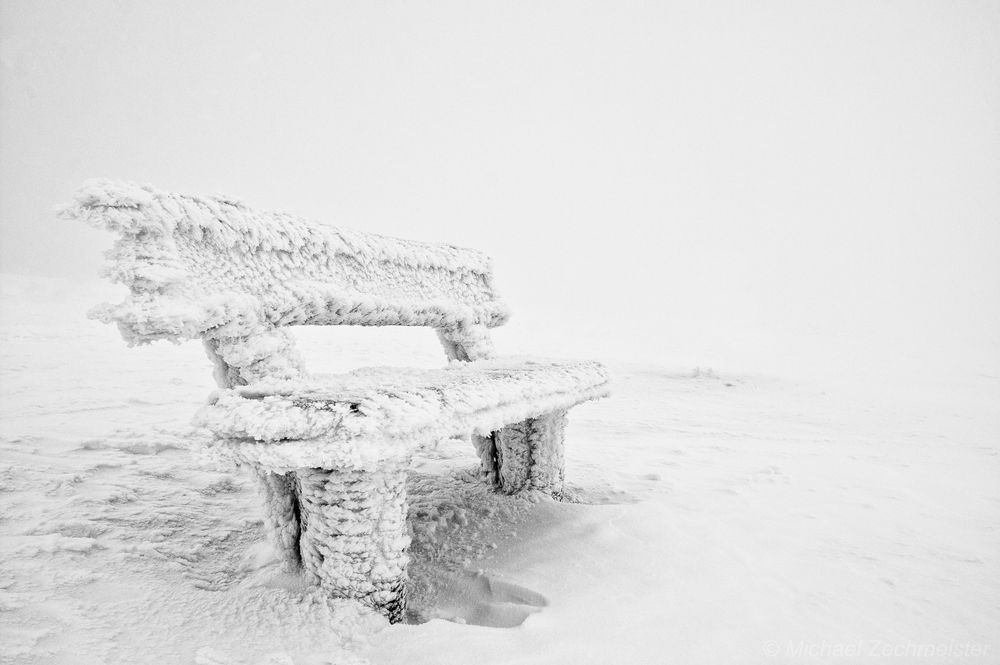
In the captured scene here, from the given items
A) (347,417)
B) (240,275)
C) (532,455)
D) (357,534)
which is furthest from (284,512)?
(532,455)

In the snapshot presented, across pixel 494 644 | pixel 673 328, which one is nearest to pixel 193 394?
pixel 494 644

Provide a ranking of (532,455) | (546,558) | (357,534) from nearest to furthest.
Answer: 1. (357,534)
2. (546,558)
3. (532,455)

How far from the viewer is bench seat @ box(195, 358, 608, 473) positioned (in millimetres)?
1197

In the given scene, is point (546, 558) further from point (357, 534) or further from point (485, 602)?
point (357, 534)

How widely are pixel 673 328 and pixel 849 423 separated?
10.1 metres

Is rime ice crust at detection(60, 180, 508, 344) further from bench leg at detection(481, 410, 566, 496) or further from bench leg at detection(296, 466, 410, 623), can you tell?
bench leg at detection(481, 410, 566, 496)

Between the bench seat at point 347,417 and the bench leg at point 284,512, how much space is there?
0.36 meters

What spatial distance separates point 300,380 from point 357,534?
1.73ft

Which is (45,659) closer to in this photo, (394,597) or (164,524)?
(394,597)

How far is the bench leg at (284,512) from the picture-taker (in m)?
1.61

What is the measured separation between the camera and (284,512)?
5.36 feet

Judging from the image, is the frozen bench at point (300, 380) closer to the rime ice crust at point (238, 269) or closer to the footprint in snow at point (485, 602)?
the rime ice crust at point (238, 269)

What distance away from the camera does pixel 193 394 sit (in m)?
4.99

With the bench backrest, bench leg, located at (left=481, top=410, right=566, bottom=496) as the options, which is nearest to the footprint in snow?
bench leg, located at (left=481, top=410, right=566, bottom=496)
